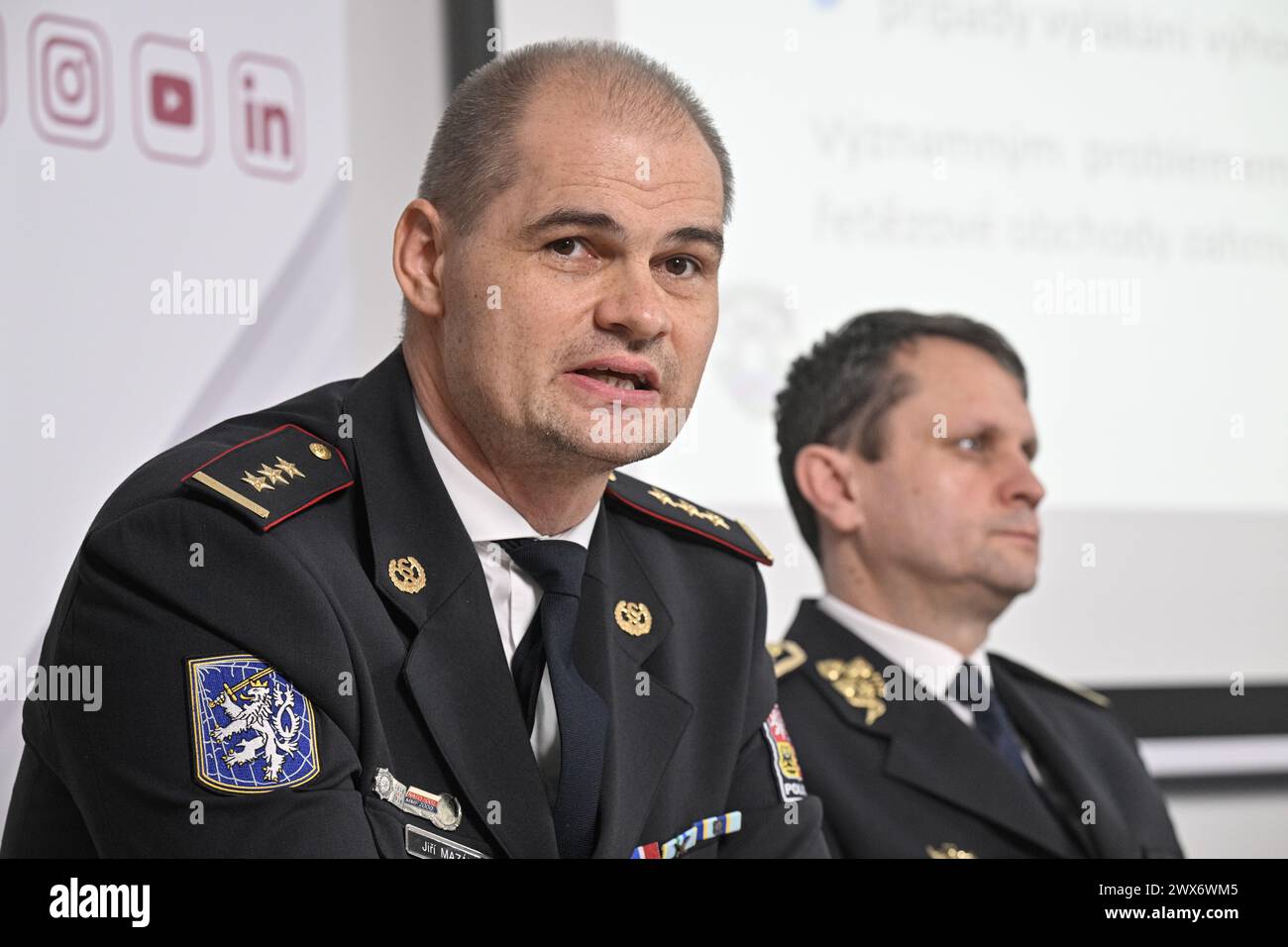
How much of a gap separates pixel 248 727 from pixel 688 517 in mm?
628

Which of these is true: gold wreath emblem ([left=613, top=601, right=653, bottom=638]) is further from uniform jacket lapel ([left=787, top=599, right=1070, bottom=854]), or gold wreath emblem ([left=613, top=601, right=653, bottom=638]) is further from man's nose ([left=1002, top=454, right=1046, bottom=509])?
man's nose ([left=1002, top=454, right=1046, bottom=509])

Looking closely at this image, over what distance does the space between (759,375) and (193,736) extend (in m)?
1.64

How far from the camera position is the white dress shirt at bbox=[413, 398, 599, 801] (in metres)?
1.39

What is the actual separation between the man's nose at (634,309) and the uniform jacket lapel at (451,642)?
22cm

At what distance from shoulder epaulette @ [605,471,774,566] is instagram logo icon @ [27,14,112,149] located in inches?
44.7

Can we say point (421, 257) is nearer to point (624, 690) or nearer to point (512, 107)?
point (512, 107)

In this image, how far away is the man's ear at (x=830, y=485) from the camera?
7.28 feet

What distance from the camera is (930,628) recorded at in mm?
2166

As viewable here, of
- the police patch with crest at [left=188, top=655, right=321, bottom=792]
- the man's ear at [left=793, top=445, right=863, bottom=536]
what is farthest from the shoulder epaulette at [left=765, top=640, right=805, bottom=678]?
the police patch with crest at [left=188, top=655, right=321, bottom=792]

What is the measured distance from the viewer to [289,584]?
125 cm

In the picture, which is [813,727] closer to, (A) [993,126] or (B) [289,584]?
(B) [289,584]

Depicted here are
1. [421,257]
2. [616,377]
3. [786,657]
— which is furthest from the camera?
[786,657]

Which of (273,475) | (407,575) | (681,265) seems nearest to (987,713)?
(681,265)
